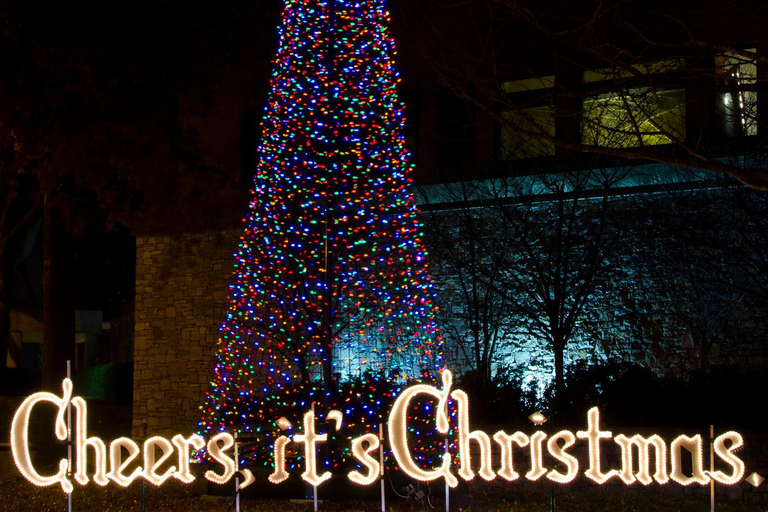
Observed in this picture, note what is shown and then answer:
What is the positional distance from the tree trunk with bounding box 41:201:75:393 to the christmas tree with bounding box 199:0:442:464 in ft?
18.9

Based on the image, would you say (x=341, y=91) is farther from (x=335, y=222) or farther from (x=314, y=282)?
(x=314, y=282)

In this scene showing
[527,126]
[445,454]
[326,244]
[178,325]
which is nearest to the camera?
[445,454]

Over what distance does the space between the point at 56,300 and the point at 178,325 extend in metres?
2.61

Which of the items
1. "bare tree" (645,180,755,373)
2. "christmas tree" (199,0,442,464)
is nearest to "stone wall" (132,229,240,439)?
"christmas tree" (199,0,442,464)

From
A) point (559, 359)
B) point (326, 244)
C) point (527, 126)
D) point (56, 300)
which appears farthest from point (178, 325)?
point (527, 126)

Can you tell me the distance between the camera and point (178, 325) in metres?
18.1

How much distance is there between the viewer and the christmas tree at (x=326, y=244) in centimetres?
1151

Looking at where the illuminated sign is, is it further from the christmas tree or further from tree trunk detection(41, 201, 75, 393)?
tree trunk detection(41, 201, 75, 393)

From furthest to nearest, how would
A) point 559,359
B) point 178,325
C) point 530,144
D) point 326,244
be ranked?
point 178,325 → point 530,144 → point 559,359 → point 326,244

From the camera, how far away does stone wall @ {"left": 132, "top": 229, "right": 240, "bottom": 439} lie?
17.8m

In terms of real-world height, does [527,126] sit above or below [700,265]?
above

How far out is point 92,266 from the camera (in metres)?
34.7

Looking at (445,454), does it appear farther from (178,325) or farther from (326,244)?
(178,325)

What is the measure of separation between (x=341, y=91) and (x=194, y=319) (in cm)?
788
